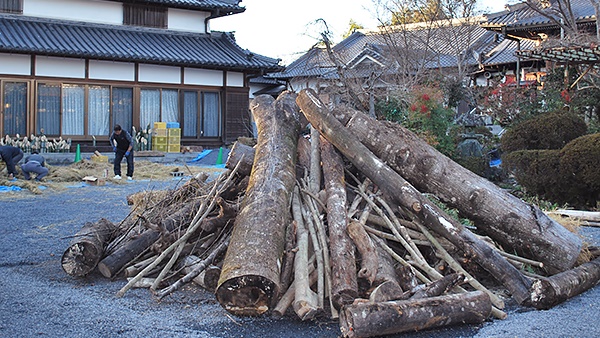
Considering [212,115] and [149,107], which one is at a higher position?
[149,107]

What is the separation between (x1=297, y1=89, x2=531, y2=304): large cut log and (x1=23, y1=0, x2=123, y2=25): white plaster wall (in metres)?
16.1

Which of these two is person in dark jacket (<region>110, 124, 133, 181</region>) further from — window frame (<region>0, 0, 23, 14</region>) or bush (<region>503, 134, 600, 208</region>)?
bush (<region>503, 134, 600, 208</region>)

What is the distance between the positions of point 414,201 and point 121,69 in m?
16.3

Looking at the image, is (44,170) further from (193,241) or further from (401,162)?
(401,162)

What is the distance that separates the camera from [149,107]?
2053 cm

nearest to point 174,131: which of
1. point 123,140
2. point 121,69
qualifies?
point 121,69

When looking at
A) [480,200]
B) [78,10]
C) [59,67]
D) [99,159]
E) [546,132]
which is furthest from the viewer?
[78,10]

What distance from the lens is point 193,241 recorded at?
5.66m

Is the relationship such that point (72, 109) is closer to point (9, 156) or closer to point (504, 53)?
point (9, 156)

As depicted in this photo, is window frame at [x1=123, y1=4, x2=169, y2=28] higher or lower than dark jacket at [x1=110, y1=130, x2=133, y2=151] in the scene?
higher

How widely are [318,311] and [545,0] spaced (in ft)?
51.7

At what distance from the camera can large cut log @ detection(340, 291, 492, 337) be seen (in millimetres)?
3740

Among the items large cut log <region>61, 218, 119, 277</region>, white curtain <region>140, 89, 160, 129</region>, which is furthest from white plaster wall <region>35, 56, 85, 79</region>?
large cut log <region>61, 218, 119, 277</region>

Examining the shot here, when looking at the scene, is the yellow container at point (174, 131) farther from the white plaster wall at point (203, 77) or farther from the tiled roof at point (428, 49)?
the tiled roof at point (428, 49)
